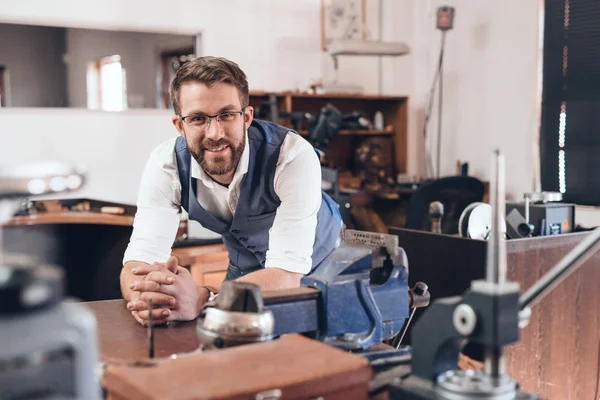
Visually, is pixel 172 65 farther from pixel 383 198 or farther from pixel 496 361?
pixel 496 361

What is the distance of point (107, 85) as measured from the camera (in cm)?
474

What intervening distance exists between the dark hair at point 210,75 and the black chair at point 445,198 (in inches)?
77.3

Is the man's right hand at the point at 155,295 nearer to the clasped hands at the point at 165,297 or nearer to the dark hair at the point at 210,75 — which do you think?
the clasped hands at the point at 165,297

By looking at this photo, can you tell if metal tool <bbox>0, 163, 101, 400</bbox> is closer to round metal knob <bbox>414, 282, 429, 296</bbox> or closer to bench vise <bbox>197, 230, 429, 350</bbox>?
bench vise <bbox>197, 230, 429, 350</bbox>

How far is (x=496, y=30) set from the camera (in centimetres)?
500

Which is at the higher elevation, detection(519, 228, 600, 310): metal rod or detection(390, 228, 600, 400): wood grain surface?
detection(519, 228, 600, 310): metal rod

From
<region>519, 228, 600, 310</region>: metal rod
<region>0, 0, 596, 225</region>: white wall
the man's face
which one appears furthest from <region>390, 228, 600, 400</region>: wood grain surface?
<region>0, 0, 596, 225</region>: white wall

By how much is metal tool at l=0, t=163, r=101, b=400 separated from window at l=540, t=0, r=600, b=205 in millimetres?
4143

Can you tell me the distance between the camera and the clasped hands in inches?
64.8

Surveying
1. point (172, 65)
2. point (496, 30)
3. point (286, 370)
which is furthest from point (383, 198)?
point (286, 370)

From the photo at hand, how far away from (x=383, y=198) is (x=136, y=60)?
2.17m

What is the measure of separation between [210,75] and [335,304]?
1.02 m

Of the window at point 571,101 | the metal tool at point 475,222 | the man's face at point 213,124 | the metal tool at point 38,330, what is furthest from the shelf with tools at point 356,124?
the metal tool at point 38,330

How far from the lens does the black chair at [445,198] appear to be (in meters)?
3.92
